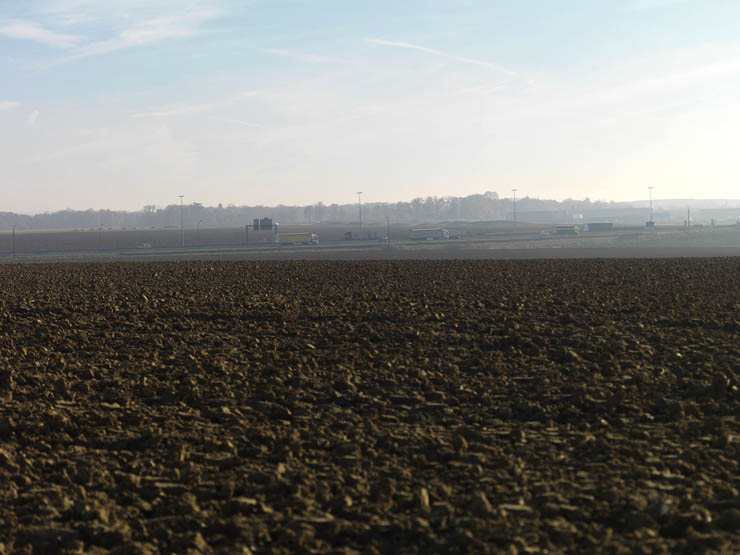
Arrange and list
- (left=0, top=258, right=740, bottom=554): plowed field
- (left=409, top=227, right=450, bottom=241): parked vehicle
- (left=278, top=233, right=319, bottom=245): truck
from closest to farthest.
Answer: (left=0, top=258, right=740, bottom=554): plowed field
(left=278, top=233, right=319, bottom=245): truck
(left=409, top=227, right=450, bottom=241): parked vehicle

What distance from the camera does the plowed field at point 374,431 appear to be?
21.4 feet

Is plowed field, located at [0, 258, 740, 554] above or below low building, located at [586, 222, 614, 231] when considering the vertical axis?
below

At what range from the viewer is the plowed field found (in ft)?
21.4

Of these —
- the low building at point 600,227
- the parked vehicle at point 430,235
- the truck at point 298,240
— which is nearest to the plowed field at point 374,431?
the truck at point 298,240

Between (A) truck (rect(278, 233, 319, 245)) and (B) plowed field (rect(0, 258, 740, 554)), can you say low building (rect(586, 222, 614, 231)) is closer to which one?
(A) truck (rect(278, 233, 319, 245))

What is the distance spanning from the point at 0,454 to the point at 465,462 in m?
5.14

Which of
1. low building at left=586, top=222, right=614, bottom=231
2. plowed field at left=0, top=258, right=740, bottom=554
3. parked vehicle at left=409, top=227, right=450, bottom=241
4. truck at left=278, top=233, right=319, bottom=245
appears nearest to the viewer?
plowed field at left=0, top=258, right=740, bottom=554

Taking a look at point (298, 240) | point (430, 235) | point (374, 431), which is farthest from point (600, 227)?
point (374, 431)

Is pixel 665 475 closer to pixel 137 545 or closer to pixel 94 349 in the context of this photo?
pixel 137 545

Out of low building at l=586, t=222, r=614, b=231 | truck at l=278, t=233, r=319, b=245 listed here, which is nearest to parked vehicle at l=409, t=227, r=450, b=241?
truck at l=278, t=233, r=319, b=245

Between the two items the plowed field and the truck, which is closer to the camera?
the plowed field

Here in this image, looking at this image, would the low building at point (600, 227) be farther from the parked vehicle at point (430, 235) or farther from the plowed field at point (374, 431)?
the plowed field at point (374, 431)

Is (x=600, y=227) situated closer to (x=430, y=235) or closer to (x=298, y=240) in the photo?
(x=430, y=235)

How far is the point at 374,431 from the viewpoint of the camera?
370 inches
